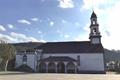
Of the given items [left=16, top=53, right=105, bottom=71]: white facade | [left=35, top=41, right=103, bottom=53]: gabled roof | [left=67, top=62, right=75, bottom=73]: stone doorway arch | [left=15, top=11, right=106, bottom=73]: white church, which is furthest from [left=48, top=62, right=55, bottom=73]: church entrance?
→ [left=35, top=41, right=103, bottom=53]: gabled roof

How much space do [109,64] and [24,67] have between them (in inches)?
1656

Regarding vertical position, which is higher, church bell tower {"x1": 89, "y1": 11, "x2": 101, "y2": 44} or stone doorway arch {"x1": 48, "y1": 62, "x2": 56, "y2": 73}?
church bell tower {"x1": 89, "y1": 11, "x2": 101, "y2": 44}

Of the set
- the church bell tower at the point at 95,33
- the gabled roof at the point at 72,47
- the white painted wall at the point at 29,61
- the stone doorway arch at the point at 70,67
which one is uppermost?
the church bell tower at the point at 95,33

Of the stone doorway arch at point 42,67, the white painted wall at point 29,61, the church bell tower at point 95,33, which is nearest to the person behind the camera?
the stone doorway arch at point 42,67

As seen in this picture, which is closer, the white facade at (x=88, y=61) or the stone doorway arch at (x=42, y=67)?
the white facade at (x=88, y=61)

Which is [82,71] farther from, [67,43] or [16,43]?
[16,43]

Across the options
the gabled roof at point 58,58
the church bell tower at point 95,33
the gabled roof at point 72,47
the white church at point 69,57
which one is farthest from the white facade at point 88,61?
the church bell tower at point 95,33

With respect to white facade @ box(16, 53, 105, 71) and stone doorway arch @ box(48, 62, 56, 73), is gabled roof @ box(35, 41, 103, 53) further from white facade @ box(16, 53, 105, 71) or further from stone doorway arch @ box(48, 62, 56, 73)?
stone doorway arch @ box(48, 62, 56, 73)

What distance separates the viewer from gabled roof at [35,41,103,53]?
201 feet

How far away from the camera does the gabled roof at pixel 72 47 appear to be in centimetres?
6119

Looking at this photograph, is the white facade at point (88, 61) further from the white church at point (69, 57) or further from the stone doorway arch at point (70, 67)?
the stone doorway arch at point (70, 67)

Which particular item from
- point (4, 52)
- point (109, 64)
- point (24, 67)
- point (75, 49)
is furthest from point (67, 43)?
point (109, 64)

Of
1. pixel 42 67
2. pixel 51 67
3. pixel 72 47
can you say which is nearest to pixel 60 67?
pixel 51 67

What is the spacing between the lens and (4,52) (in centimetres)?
5641
